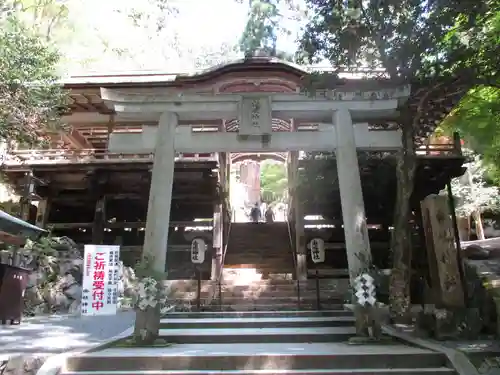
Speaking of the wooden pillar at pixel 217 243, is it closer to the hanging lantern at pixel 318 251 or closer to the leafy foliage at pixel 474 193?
the hanging lantern at pixel 318 251

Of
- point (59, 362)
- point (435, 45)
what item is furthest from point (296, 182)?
point (59, 362)

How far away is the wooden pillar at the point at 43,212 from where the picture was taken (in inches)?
548

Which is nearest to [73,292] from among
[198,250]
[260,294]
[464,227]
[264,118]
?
[198,250]

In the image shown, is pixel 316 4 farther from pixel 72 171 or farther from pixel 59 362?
pixel 72 171

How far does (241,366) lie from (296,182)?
9386 mm

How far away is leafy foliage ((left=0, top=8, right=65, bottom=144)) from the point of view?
8.62 m

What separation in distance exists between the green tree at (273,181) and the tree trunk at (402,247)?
20743 mm

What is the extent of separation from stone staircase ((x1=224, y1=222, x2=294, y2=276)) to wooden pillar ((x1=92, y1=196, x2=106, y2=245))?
4.43 metres

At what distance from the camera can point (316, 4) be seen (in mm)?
7809

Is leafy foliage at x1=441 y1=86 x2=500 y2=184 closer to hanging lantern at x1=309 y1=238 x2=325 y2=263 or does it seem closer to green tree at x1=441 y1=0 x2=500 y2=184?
green tree at x1=441 y1=0 x2=500 y2=184

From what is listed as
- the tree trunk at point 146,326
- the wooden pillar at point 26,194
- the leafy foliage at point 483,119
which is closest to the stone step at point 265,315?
the tree trunk at point 146,326

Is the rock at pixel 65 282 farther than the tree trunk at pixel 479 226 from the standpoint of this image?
No

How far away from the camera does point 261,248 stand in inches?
569

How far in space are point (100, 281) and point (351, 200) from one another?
5.45m
